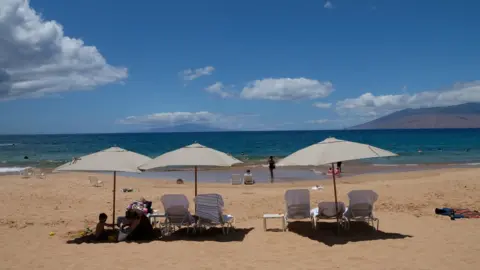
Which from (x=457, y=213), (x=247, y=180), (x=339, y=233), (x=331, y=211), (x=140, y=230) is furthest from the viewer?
(x=247, y=180)

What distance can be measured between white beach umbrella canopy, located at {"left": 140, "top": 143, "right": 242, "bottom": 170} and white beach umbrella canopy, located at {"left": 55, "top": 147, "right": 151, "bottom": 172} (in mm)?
262

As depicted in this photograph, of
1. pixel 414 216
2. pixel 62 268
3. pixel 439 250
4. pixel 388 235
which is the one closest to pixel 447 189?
pixel 414 216

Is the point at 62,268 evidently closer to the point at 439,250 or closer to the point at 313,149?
the point at 313,149

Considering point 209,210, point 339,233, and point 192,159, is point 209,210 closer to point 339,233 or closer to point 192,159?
point 192,159

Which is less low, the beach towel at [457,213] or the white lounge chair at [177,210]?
the white lounge chair at [177,210]

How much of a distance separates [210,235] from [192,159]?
5.36ft

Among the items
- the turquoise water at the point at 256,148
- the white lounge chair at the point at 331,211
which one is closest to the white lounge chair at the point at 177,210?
the white lounge chair at the point at 331,211

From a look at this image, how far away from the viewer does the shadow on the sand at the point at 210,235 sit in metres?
8.24

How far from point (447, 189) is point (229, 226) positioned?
917cm

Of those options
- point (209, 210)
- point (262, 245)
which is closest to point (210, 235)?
point (209, 210)

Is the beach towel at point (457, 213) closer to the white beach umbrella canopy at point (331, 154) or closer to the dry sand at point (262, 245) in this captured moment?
the dry sand at point (262, 245)

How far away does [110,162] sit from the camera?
838 centimetres

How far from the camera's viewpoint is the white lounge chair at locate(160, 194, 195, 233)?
8594 mm

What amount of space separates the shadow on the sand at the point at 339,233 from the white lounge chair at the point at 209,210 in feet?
5.31
